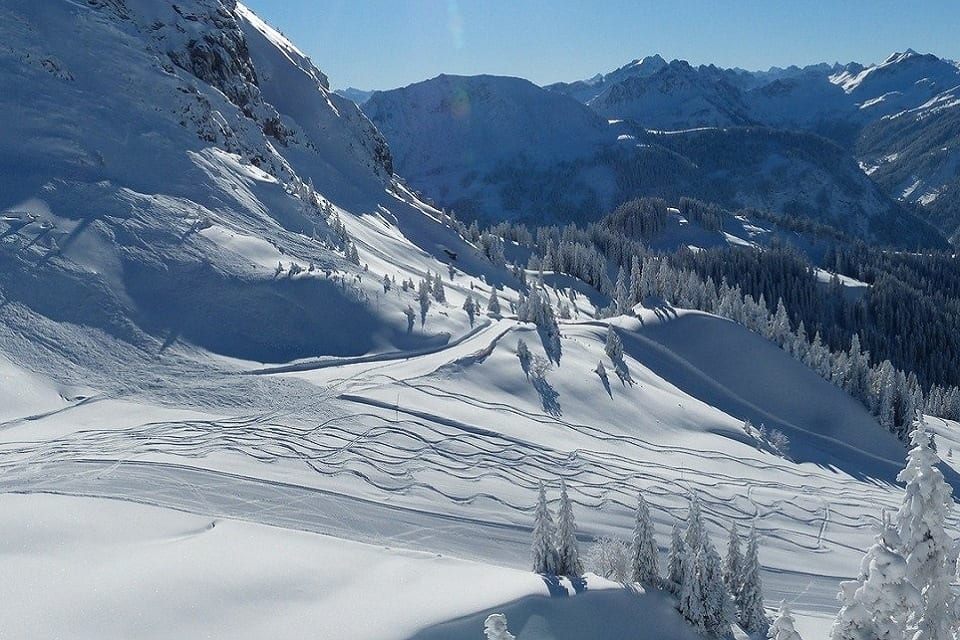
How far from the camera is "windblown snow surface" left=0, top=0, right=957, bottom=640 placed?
17516 millimetres

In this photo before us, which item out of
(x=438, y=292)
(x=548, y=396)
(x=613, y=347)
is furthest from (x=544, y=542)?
(x=438, y=292)

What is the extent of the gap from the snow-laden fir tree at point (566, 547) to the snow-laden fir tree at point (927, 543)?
1124 cm

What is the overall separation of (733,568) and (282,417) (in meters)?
19.6

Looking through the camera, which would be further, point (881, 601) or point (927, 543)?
point (927, 543)

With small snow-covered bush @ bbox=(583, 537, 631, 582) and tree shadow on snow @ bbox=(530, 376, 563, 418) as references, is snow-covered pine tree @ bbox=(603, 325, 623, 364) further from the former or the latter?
small snow-covered bush @ bbox=(583, 537, 631, 582)

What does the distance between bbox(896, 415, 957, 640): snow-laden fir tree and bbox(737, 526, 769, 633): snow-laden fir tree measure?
12902 millimetres

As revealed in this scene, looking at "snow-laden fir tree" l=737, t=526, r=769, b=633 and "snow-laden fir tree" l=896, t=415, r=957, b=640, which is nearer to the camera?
"snow-laden fir tree" l=896, t=415, r=957, b=640

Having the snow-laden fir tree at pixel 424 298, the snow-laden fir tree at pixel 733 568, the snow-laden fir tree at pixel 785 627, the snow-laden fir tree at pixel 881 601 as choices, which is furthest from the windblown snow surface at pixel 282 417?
the snow-laden fir tree at pixel 881 601

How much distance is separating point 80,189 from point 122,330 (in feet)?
44.3

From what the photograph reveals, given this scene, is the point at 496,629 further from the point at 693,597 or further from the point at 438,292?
the point at 438,292

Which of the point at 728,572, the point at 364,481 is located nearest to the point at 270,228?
the point at 364,481

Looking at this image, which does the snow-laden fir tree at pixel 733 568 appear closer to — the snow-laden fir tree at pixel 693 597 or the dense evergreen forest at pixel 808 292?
the snow-laden fir tree at pixel 693 597

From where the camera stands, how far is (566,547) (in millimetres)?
20547

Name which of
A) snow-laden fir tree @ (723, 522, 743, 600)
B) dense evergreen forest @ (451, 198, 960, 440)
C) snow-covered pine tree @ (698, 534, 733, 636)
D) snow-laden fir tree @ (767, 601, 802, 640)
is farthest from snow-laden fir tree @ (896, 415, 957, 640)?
dense evergreen forest @ (451, 198, 960, 440)
